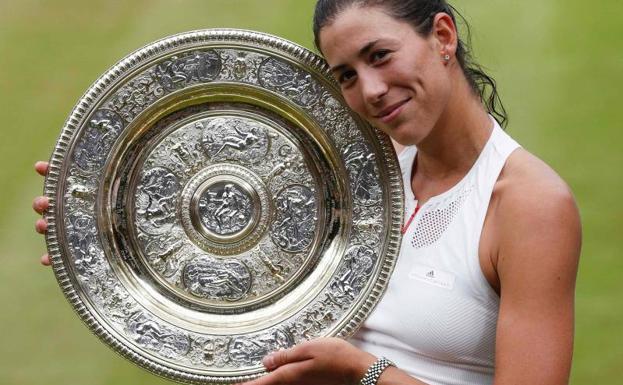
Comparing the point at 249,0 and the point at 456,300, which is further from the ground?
the point at 249,0

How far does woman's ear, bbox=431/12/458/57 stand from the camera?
153 cm

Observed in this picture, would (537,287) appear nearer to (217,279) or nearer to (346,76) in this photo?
(346,76)

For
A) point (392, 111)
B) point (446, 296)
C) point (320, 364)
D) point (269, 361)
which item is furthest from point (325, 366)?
point (392, 111)

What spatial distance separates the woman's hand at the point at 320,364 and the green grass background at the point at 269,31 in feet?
4.42

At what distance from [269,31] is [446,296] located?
4.80 ft

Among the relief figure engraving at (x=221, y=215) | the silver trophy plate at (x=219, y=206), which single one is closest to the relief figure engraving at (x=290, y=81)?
the silver trophy plate at (x=219, y=206)

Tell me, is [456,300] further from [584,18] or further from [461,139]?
[584,18]

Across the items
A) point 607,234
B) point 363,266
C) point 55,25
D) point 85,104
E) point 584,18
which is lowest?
point 363,266

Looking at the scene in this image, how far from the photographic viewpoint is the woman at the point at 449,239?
1375 mm

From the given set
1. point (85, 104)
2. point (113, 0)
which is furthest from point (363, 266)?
point (113, 0)

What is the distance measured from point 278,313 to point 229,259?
0.14 meters

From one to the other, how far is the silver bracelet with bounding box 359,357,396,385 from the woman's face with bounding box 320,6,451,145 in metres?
0.36

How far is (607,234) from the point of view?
262 cm

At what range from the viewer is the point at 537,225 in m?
1.38
